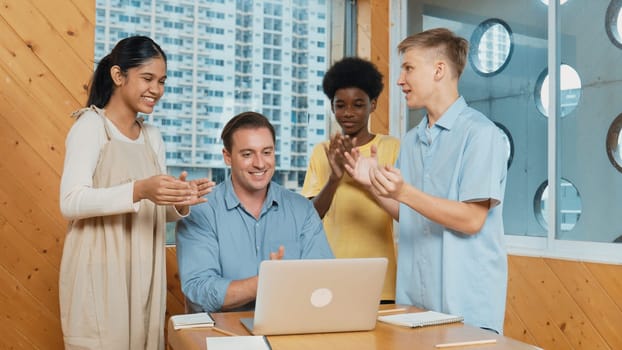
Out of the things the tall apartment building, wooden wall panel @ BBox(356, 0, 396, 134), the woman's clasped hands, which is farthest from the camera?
wooden wall panel @ BBox(356, 0, 396, 134)

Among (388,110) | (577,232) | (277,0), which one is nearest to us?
(577,232)

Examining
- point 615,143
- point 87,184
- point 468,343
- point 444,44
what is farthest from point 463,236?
point 615,143

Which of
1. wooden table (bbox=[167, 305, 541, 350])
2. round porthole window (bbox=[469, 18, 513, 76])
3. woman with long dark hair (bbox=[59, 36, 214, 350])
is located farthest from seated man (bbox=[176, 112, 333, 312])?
round porthole window (bbox=[469, 18, 513, 76])

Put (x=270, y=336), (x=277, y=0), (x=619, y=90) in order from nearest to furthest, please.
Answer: (x=270, y=336) → (x=619, y=90) → (x=277, y=0)

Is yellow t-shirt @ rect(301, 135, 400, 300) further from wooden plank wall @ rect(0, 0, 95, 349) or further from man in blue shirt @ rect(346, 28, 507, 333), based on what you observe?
wooden plank wall @ rect(0, 0, 95, 349)

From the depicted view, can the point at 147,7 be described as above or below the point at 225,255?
above

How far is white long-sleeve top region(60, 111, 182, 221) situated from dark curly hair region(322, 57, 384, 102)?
1.05m

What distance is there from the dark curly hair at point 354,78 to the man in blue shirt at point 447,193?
70cm

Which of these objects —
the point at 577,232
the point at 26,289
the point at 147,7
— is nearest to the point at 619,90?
the point at 577,232

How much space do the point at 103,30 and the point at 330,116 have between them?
4.73 feet

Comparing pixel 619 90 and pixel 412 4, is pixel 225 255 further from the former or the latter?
pixel 412 4

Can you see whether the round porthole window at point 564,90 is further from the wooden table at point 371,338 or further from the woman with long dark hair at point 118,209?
the woman with long dark hair at point 118,209

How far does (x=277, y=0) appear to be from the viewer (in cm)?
397

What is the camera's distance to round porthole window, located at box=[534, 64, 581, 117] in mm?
2988
